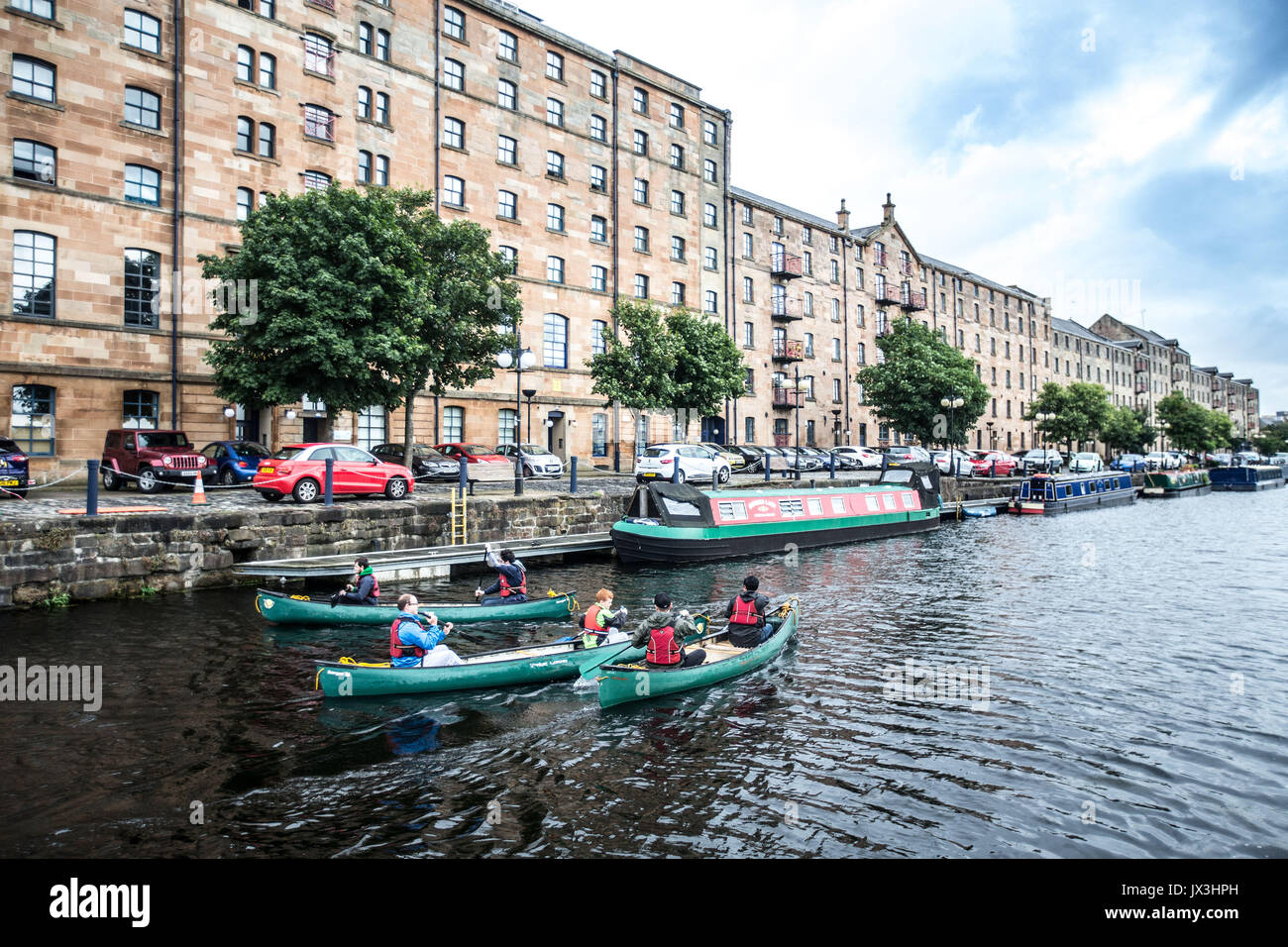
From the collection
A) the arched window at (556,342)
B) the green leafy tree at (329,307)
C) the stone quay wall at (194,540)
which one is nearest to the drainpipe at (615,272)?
the arched window at (556,342)

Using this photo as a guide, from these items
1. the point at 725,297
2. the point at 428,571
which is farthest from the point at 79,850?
the point at 725,297

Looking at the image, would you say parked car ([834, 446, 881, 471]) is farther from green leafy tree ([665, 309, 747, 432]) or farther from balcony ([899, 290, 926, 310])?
balcony ([899, 290, 926, 310])

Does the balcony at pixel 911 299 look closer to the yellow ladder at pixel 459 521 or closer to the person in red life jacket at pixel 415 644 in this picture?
the yellow ladder at pixel 459 521

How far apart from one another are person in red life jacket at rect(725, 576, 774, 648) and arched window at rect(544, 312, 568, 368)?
28.4 m

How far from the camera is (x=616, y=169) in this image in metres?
43.4

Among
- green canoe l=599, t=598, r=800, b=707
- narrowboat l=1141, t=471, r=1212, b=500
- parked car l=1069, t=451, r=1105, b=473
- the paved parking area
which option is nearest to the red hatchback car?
the paved parking area

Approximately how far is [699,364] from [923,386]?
59.6ft

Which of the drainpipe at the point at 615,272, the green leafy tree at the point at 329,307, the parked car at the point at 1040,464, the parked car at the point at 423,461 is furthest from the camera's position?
the parked car at the point at 1040,464

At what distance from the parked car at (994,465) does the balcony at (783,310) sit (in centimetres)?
1499

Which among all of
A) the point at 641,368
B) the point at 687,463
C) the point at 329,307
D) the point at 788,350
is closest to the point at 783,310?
the point at 788,350

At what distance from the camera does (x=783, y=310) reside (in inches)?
2079

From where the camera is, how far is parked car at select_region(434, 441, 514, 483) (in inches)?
1199

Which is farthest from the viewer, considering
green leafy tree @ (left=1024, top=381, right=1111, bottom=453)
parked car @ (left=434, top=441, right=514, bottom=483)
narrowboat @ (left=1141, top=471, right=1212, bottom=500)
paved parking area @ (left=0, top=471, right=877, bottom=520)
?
green leafy tree @ (left=1024, top=381, right=1111, bottom=453)

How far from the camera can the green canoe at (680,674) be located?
10.5 metres
